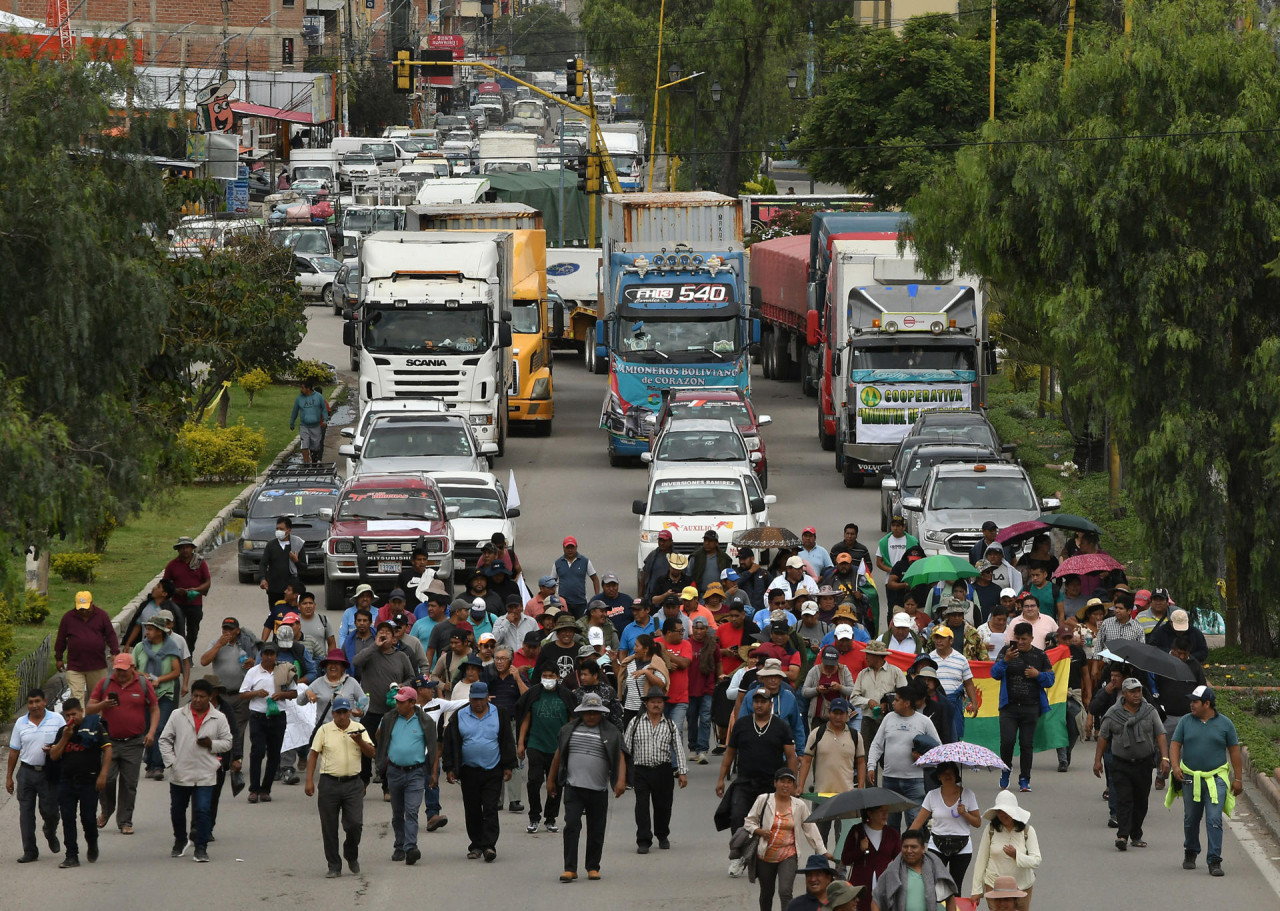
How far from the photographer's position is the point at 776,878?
40.2 ft

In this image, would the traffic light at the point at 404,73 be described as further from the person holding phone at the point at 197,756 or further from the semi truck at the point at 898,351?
the person holding phone at the point at 197,756

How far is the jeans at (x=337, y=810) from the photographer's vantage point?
13.9 metres

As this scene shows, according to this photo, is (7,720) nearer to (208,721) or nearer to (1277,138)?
(208,721)

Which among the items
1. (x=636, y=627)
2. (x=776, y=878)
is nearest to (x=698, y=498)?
(x=636, y=627)

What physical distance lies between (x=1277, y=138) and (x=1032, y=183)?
103 inches

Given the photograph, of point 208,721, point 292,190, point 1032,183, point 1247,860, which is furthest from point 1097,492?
point 292,190

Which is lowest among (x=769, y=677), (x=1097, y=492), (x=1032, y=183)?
(x=1097, y=492)

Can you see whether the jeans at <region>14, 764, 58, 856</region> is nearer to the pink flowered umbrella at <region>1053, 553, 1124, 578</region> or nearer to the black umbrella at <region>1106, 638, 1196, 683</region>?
the black umbrella at <region>1106, 638, 1196, 683</region>

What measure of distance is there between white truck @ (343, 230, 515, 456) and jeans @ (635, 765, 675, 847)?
19202mm

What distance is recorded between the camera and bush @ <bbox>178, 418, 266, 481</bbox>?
35.3 meters

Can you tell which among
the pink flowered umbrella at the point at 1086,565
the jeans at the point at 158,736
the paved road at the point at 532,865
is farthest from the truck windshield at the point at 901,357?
the jeans at the point at 158,736

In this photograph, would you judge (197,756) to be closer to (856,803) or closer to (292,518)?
(856,803)

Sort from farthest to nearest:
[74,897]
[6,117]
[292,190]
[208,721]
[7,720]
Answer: [292,190], [7,720], [6,117], [208,721], [74,897]

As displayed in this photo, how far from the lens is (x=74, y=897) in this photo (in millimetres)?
13586
